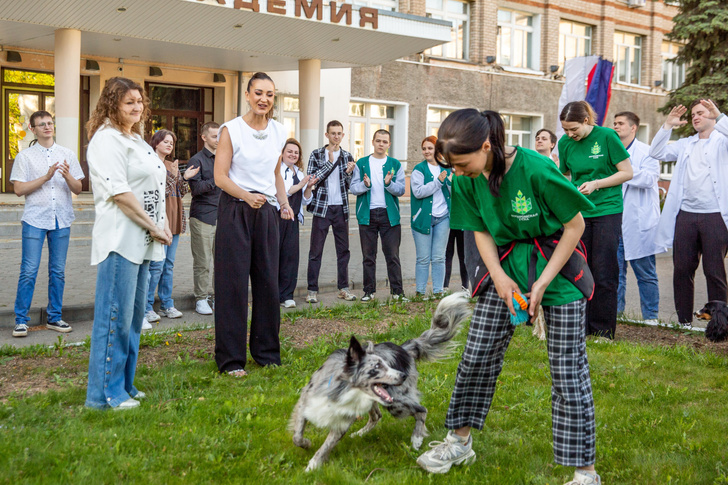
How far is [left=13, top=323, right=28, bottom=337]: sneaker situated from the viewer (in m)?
7.32

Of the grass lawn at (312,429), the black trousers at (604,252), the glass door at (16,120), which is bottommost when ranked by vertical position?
the grass lawn at (312,429)

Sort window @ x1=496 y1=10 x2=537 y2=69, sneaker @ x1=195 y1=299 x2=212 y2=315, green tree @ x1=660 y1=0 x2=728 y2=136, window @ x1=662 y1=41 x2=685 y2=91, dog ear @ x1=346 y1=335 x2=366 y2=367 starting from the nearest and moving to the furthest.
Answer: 1. dog ear @ x1=346 y1=335 x2=366 y2=367
2. sneaker @ x1=195 y1=299 x2=212 y2=315
3. green tree @ x1=660 y1=0 x2=728 y2=136
4. window @ x1=496 y1=10 x2=537 y2=69
5. window @ x1=662 y1=41 x2=685 y2=91

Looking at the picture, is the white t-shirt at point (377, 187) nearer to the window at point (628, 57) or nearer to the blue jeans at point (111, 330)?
the blue jeans at point (111, 330)

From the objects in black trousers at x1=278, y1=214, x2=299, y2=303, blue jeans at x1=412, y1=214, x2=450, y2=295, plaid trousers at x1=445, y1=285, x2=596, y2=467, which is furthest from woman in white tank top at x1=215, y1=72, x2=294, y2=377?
blue jeans at x1=412, y1=214, x2=450, y2=295

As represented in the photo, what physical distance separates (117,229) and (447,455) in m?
2.54

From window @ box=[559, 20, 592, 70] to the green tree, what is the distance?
655cm

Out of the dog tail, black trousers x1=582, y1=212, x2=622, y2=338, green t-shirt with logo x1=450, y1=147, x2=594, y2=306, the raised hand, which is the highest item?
the raised hand

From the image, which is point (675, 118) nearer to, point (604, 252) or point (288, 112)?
point (604, 252)

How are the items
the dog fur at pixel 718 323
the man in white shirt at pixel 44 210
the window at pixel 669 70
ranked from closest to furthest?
the dog fur at pixel 718 323, the man in white shirt at pixel 44 210, the window at pixel 669 70

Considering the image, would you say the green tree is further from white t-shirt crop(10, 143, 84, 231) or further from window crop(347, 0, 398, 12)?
white t-shirt crop(10, 143, 84, 231)

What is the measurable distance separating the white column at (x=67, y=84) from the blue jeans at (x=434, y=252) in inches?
434

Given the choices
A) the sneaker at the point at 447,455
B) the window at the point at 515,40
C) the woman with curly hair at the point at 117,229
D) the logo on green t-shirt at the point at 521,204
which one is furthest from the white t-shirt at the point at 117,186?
the window at the point at 515,40

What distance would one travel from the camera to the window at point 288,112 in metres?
24.2

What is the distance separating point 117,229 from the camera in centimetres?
462
